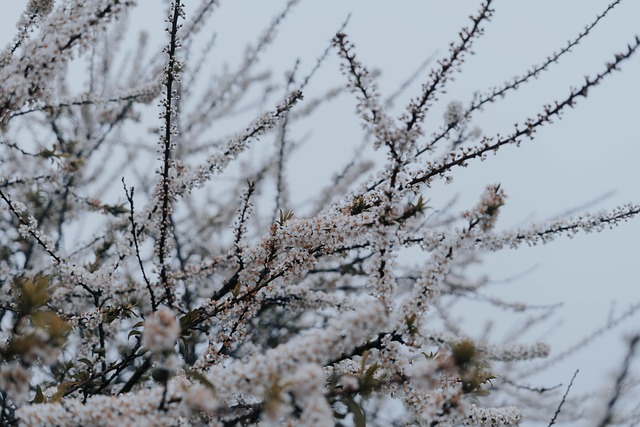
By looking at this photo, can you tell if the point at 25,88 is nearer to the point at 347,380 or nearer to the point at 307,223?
the point at 307,223

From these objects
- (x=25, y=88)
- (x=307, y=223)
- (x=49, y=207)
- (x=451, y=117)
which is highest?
(x=49, y=207)

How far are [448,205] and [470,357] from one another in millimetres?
3625

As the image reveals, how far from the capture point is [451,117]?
3.34 m

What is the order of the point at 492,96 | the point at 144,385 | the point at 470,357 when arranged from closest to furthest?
the point at 470,357 → the point at 492,96 → the point at 144,385

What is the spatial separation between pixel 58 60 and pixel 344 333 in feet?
4.24

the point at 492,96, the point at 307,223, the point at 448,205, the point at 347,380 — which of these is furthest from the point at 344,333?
the point at 448,205

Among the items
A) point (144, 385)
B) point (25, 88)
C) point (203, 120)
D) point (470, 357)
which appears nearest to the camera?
point (470, 357)

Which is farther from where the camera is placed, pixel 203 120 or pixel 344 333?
pixel 203 120

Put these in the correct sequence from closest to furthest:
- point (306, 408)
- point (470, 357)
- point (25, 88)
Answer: point (306, 408) → point (470, 357) → point (25, 88)

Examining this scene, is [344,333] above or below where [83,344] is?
below

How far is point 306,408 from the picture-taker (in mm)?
1393

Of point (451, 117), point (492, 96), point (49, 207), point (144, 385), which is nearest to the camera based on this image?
point (492, 96)

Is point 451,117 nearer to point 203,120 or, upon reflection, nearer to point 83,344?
point 83,344

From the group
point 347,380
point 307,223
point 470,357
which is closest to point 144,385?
point 307,223
